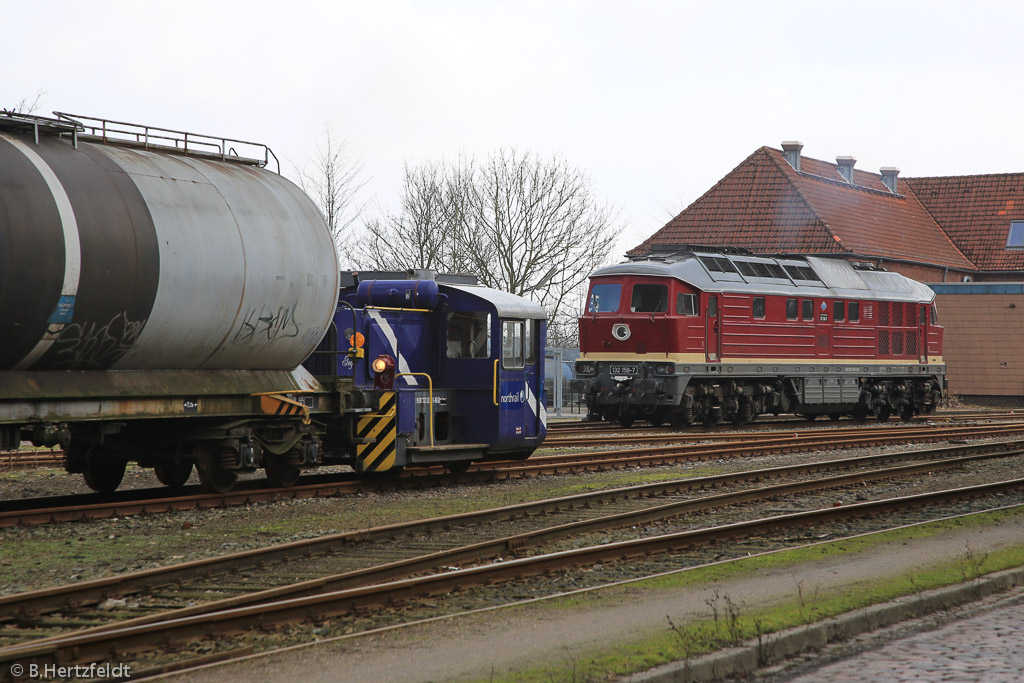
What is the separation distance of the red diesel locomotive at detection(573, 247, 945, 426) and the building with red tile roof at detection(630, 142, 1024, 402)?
14.1 meters

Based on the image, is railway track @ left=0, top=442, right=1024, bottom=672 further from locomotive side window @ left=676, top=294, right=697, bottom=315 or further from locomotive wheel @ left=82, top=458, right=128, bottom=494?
locomotive side window @ left=676, top=294, right=697, bottom=315

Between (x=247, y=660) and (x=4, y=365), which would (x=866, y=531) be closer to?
(x=247, y=660)

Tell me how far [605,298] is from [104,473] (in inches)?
612

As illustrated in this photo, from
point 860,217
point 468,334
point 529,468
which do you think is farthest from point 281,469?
point 860,217

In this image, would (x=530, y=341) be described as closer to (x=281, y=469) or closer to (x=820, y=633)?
(x=281, y=469)

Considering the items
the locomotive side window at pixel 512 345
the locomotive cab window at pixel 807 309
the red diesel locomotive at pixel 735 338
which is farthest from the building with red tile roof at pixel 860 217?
the locomotive side window at pixel 512 345

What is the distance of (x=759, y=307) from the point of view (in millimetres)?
28766

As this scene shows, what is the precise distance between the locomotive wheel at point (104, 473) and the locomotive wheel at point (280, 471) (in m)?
1.76

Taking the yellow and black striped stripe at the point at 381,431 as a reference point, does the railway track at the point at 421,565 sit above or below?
below

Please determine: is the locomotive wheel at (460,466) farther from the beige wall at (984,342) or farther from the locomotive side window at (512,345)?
the beige wall at (984,342)

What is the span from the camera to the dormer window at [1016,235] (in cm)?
5378

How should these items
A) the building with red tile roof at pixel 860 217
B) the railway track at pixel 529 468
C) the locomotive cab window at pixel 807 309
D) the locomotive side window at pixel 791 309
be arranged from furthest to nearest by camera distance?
the building with red tile roof at pixel 860 217 < the locomotive cab window at pixel 807 309 < the locomotive side window at pixel 791 309 < the railway track at pixel 529 468

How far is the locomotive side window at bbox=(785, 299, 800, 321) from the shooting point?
29.5 m

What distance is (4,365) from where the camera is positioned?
11586mm
